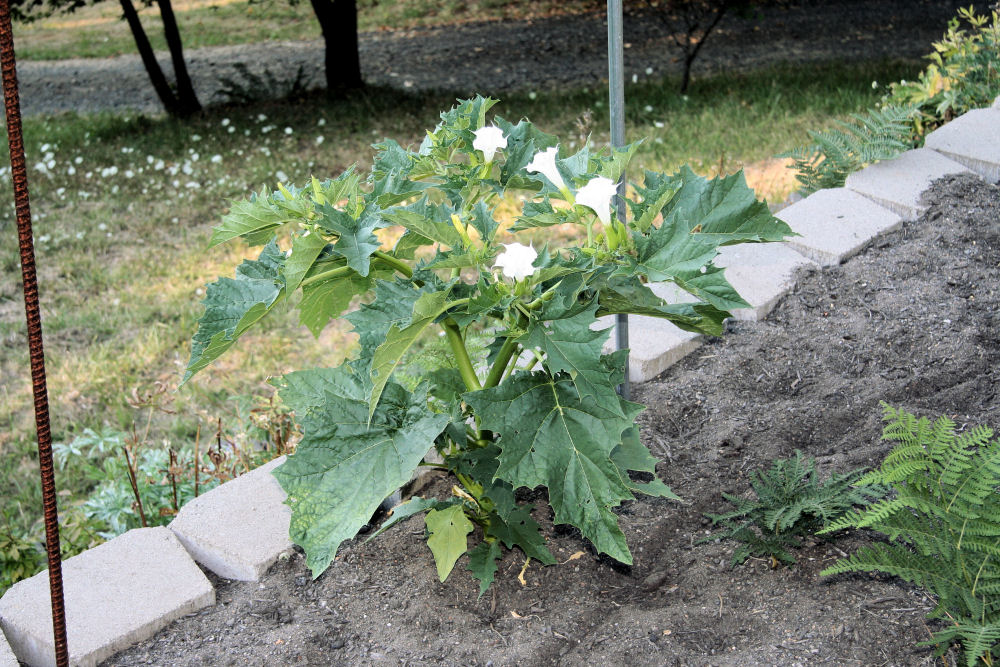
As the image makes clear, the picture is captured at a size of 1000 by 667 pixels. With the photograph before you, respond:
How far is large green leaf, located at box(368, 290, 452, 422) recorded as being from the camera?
5.02 ft

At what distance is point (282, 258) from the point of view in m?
1.82

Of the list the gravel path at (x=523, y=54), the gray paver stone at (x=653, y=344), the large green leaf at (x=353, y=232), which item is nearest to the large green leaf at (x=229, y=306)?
the large green leaf at (x=353, y=232)

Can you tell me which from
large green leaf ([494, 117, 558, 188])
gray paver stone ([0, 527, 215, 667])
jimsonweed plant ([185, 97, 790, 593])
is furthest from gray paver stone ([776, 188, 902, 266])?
gray paver stone ([0, 527, 215, 667])

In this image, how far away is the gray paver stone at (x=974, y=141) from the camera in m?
3.73

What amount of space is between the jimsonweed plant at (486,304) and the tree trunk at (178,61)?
611 centimetres

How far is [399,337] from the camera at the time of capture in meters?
1.54

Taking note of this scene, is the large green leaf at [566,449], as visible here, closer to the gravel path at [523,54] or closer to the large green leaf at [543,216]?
the large green leaf at [543,216]

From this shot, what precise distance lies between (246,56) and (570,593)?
10471 mm

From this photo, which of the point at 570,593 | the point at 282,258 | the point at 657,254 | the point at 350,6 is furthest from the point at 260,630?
the point at 350,6

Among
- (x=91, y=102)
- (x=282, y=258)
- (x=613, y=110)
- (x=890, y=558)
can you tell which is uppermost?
(x=613, y=110)

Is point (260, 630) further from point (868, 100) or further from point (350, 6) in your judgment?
point (350, 6)

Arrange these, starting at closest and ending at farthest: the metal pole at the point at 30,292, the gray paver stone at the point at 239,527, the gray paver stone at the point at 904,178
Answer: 1. the metal pole at the point at 30,292
2. the gray paver stone at the point at 239,527
3. the gray paver stone at the point at 904,178

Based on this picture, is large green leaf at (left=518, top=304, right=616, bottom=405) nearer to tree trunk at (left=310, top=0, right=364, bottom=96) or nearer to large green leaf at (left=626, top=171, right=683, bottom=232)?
large green leaf at (left=626, top=171, right=683, bottom=232)

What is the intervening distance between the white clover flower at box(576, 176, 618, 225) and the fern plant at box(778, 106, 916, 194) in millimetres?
2303
